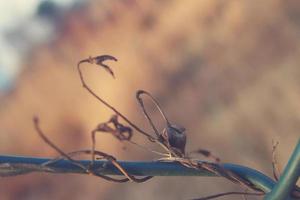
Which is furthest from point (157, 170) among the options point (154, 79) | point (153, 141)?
point (154, 79)

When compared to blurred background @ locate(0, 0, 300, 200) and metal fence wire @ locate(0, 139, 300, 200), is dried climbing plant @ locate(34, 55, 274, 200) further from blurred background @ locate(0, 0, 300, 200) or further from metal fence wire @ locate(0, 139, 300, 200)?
blurred background @ locate(0, 0, 300, 200)

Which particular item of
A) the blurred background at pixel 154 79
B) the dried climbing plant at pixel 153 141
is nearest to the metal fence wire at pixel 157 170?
the dried climbing plant at pixel 153 141

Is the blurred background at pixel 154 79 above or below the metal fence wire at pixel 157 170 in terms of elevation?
above

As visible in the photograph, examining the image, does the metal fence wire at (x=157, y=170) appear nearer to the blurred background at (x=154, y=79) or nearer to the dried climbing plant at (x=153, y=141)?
the dried climbing plant at (x=153, y=141)

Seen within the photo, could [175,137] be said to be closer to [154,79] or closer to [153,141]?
[153,141]

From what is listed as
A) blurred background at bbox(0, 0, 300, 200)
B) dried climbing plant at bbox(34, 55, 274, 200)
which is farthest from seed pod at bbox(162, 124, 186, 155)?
blurred background at bbox(0, 0, 300, 200)

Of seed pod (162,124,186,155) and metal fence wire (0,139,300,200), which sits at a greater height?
seed pod (162,124,186,155)

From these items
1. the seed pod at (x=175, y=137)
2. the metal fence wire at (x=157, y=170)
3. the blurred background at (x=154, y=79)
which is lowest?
the metal fence wire at (x=157, y=170)

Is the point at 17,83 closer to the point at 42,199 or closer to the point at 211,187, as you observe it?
the point at 42,199
